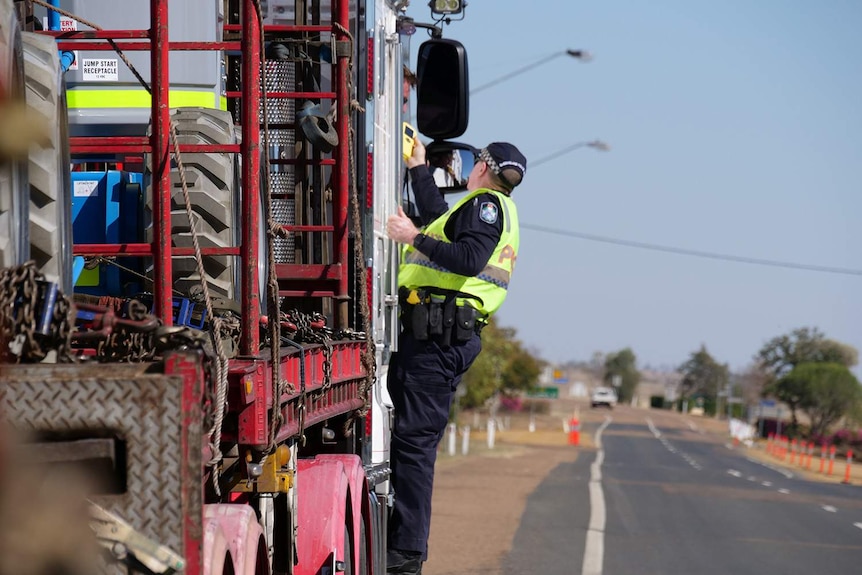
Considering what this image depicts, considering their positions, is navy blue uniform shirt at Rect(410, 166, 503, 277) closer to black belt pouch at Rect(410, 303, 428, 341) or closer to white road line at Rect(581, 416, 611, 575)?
black belt pouch at Rect(410, 303, 428, 341)

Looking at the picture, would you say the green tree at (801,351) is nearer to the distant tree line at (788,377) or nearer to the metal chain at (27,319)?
the distant tree line at (788,377)

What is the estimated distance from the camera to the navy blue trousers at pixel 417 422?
687 centimetres

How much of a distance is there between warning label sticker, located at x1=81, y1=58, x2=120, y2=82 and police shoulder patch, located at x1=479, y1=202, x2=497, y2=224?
73.2 inches

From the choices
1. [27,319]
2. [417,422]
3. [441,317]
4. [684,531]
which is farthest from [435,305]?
[684,531]

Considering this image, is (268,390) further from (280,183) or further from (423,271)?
(423,271)

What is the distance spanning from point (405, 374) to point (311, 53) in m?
1.63

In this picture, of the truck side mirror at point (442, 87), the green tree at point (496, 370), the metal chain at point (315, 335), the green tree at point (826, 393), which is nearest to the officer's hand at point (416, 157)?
the truck side mirror at point (442, 87)

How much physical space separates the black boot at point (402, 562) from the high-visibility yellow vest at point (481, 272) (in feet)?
4.26

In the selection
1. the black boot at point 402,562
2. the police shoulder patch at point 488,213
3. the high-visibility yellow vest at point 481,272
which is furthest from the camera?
the high-visibility yellow vest at point 481,272

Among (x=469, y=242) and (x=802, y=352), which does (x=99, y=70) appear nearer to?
(x=469, y=242)

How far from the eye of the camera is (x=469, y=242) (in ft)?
23.0

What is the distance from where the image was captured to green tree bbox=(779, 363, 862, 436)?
103 meters

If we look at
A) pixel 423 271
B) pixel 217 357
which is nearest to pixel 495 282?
pixel 423 271

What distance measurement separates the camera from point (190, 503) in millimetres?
2830
